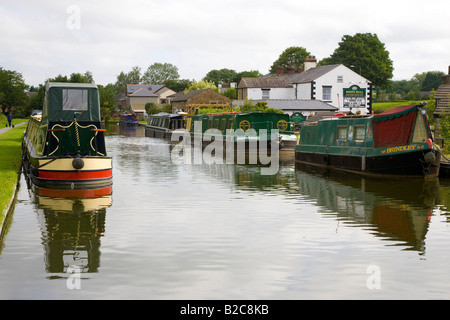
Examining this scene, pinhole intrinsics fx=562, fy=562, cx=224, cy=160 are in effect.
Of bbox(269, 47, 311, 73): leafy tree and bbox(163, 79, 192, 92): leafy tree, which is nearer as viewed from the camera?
bbox(269, 47, 311, 73): leafy tree

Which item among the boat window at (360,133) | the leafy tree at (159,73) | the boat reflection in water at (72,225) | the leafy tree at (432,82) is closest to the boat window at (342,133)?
the boat window at (360,133)

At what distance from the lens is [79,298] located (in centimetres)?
793

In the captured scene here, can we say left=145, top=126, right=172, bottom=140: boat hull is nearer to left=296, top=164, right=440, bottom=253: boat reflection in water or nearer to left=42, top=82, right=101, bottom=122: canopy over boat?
left=296, top=164, right=440, bottom=253: boat reflection in water

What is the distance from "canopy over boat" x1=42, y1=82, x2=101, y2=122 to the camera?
18781mm

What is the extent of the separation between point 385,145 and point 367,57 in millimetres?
72011

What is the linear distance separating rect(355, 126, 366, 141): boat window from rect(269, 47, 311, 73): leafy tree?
81531 mm

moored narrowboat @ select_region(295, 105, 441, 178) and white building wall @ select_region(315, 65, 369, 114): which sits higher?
white building wall @ select_region(315, 65, 369, 114)

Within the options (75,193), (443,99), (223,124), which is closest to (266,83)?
(223,124)

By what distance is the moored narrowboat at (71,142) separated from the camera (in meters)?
17.8

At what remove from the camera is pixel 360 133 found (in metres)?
23.8

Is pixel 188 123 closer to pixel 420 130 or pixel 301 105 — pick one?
pixel 301 105

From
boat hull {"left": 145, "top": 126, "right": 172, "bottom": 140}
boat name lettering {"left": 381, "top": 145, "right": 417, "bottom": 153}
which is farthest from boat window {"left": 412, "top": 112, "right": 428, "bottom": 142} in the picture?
boat hull {"left": 145, "top": 126, "right": 172, "bottom": 140}
